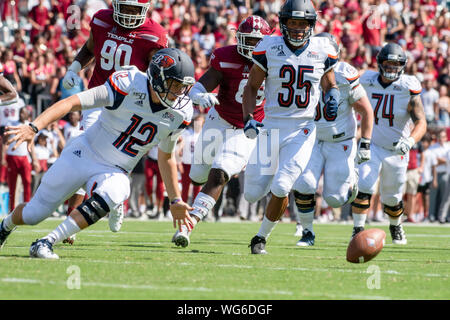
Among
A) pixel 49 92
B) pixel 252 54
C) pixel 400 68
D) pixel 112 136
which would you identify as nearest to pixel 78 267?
pixel 112 136

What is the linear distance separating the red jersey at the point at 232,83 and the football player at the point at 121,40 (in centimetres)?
56

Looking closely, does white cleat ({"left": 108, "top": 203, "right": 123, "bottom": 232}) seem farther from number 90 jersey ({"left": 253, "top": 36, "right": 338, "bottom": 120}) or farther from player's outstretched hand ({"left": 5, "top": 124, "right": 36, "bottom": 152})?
number 90 jersey ({"left": 253, "top": 36, "right": 338, "bottom": 120})

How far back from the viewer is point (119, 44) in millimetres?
7543

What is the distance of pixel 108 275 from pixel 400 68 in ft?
17.3

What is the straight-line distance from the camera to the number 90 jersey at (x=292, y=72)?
7.07 m

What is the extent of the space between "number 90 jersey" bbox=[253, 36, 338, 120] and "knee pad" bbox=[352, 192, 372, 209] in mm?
2181

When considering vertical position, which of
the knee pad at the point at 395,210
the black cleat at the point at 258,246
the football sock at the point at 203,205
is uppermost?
the football sock at the point at 203,205

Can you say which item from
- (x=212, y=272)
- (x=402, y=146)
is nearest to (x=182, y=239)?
(x=212, y=272)

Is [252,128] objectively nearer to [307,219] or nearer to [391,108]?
[307,219]

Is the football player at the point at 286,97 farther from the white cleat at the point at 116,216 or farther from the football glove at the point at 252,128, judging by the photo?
the white cleat at the point at 116,216

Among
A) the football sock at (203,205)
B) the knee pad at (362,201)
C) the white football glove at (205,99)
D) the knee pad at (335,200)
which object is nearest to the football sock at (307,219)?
the knee pad at (335,200)

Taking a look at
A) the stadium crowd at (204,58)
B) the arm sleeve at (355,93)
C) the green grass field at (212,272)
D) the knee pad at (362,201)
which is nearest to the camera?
the green grass field at (212,272)
